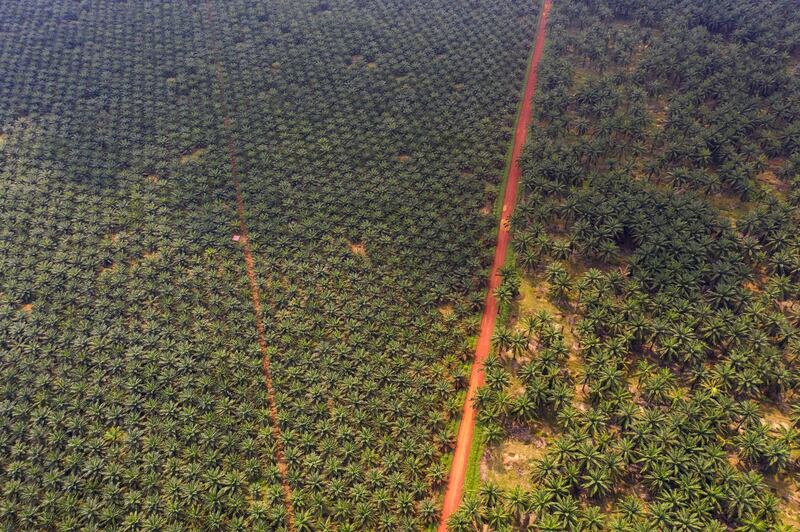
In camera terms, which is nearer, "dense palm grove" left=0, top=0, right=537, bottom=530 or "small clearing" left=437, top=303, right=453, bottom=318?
"dense palm grove" left=0, top=0, right=537, bottom=530

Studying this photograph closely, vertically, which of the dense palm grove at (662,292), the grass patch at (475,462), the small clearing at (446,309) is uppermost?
the dense palm grove at (662,292)

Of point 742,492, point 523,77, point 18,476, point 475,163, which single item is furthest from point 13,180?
point 742,492

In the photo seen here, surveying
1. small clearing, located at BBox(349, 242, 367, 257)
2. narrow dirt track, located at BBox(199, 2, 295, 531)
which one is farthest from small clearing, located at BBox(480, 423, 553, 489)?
small clearing, located at BBox(349, 242, 367, 257)

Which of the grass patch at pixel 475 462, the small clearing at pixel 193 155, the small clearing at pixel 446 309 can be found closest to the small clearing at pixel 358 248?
the small clearing at pixel 446 309

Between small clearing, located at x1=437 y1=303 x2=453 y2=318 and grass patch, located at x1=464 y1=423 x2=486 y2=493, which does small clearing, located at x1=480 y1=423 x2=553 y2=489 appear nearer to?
grass patch, located at x1=464 y1=423 x2=486 y2=493

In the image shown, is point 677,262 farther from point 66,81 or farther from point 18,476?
point 66,81

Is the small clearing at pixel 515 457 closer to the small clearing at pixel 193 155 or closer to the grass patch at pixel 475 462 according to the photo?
the grass patch at pixel 475 462
